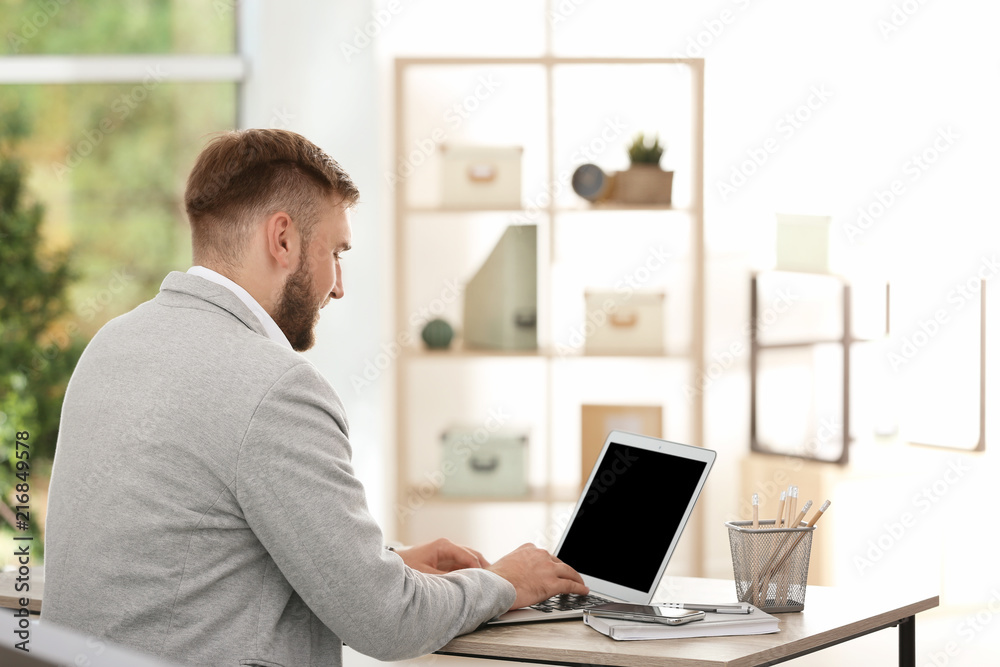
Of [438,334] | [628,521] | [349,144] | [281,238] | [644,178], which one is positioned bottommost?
[628,521]

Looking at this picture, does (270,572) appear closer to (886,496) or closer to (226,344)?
(226,344)

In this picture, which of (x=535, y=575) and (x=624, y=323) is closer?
(x=535, y=575)

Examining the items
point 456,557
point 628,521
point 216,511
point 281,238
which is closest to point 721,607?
point 628,521

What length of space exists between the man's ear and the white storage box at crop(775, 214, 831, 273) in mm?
2376

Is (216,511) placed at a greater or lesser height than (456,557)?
greater

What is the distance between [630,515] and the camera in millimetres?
1580

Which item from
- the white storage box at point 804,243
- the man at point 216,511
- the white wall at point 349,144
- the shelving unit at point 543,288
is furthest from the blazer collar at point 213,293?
the white storage box at point 804,243

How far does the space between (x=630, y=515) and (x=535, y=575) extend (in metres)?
0.19

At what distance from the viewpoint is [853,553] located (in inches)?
132

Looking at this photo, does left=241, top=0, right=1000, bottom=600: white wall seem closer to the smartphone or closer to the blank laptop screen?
the blank laptop screen

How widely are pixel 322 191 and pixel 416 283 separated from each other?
2.24 meters

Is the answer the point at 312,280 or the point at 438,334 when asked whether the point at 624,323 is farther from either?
the point at 312,280

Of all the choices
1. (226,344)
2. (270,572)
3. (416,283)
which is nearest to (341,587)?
(270,572)

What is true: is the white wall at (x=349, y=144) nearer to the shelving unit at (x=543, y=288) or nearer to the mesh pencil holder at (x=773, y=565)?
the shelving unit at (x=543, y=288)
